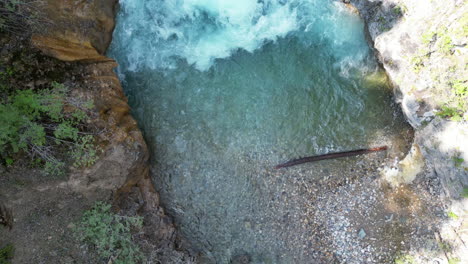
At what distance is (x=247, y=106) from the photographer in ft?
28.9

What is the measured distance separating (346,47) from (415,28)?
1788 mm

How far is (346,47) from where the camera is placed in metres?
8.98

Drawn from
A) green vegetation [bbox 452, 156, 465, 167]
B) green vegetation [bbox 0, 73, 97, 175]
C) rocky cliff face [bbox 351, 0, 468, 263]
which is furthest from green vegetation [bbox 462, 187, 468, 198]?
green vegetation [bbox 0, 73, 97, 175]

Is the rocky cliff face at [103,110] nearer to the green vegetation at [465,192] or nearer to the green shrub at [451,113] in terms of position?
the green vegetation at [465,192]

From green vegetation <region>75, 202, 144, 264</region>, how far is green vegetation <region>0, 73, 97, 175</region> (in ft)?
4.04

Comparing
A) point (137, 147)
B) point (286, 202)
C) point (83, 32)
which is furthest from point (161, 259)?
point (83, 32)

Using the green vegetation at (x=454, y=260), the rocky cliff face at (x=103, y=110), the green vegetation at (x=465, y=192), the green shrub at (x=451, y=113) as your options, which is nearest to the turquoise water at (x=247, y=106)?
the rocky cliff face at (x=103, y=110)

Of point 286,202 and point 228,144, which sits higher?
point 228,144

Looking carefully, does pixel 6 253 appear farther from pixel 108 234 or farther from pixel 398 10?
pixel 398 10

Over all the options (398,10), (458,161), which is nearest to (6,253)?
(458,161)

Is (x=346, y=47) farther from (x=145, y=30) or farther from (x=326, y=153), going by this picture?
(x=145, y=30)

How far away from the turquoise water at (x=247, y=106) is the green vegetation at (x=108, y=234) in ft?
4.83

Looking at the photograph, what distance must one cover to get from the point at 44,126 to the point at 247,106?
4.93 metres

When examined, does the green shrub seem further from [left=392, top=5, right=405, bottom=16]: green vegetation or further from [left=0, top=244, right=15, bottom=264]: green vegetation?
[left=0, top=244, right=15, bottom=264]: green vegetation
